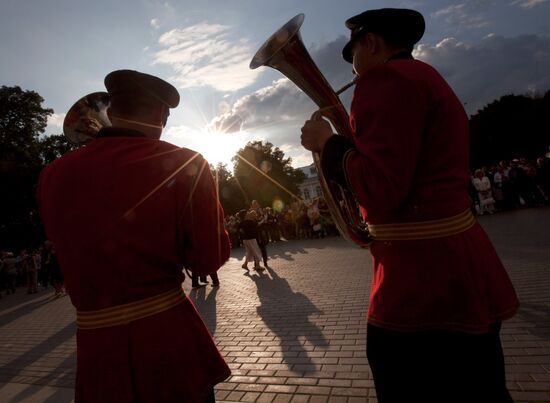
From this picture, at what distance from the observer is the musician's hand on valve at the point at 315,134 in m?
1.76

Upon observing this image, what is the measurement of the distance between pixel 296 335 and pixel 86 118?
378 centimetres

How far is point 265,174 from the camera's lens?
51531 mm

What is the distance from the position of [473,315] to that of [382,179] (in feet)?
2.10

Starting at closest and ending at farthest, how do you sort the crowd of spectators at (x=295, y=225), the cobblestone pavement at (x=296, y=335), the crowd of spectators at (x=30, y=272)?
the cobblestone pavement at (x=296, y=335)
the crowd of spectators at (x=30, y=272)
the crowd of spectators at (x=295, y=225)

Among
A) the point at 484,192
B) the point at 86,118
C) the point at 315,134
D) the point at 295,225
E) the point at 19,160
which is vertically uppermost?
the point at 19,160

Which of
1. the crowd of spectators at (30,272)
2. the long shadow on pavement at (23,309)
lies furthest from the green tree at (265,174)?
the long shadow on pavement at (23,309)

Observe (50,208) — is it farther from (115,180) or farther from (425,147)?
(425,147)

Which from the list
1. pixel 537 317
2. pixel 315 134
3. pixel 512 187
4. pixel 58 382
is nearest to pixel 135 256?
pixel 315 134

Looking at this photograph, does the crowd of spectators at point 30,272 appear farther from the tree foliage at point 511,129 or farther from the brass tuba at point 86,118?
the tree foliage at point 511,129

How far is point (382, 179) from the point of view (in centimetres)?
141

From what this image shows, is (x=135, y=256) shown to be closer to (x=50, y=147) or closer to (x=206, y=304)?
(x=206, y=304)

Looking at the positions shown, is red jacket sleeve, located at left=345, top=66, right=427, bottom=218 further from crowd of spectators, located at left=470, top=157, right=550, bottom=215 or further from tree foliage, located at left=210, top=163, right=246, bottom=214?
tree foliage, located at left=210, top=163, right=246, bottom=214

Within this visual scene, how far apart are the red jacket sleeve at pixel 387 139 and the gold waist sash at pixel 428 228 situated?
18cm

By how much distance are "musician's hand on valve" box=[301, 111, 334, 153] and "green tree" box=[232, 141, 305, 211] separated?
146 feet
